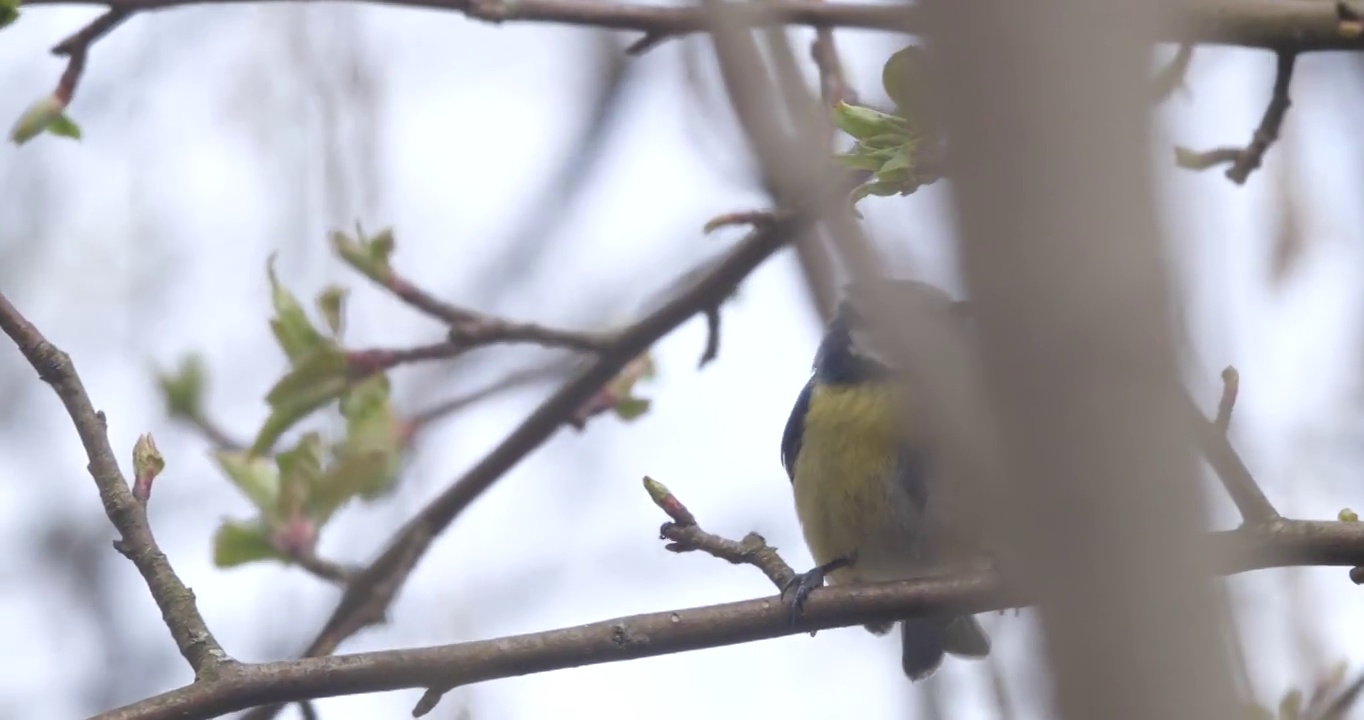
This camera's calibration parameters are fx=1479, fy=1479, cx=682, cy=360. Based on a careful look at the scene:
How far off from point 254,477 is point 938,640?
1.46 m

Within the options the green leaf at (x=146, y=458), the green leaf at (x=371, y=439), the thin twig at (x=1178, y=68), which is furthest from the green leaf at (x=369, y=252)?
the thin twig at (x=1178, y=68)

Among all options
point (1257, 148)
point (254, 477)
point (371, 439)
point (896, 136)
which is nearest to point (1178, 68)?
point (1257, 148)

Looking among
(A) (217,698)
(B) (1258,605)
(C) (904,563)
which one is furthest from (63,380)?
(B) (1258,605)

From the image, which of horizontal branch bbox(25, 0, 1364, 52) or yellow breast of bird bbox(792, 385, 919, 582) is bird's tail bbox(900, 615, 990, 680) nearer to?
yellow breast of bird bbox(792, 385, 919, 582)

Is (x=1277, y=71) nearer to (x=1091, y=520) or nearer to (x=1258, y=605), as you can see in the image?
(x=1258, y=605)

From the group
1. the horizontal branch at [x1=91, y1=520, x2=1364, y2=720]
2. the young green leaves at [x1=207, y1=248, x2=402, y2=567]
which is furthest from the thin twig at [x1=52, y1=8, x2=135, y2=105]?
the horizontal branch at [x1=91, y1=520, x2=1364, y2=720]

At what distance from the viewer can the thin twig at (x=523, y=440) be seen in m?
2.56

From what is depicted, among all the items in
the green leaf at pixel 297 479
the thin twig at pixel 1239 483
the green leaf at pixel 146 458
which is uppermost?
the green leaf at pixel 297 479

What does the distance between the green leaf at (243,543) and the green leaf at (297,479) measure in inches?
2.1

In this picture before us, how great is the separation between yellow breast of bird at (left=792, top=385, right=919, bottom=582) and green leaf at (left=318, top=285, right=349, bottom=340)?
1.03 metres

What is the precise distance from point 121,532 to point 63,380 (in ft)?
0.64

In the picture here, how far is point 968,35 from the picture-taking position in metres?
0.66

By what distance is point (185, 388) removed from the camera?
2.99 metres

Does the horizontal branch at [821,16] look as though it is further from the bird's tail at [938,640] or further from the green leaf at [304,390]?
the bird's tail at [938,640]
